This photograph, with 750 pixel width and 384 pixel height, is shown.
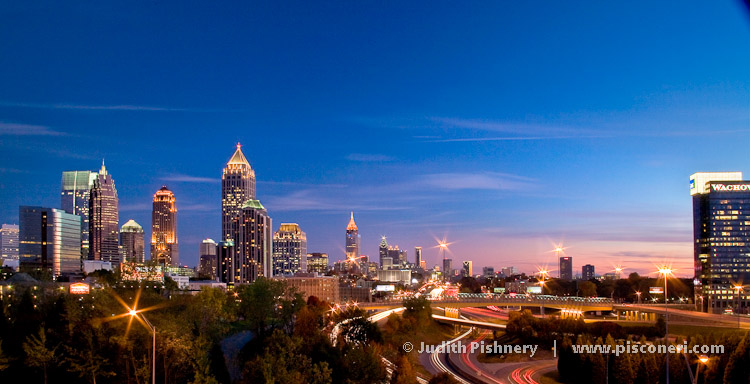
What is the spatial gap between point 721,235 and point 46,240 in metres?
178

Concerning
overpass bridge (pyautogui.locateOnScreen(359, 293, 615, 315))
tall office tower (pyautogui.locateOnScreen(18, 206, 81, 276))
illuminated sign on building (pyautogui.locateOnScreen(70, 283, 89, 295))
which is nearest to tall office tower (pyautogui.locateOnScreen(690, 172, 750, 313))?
overpass bridge (pyautogui.locateOnScreen(359, 293, 615, 315))

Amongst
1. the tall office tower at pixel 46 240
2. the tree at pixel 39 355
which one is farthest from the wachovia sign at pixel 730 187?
the tall office tower at pixel 46 240

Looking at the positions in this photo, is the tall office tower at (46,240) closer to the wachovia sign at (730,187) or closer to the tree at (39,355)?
the tree at (39,355)

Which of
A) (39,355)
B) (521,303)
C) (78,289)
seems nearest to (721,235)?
(521,303)

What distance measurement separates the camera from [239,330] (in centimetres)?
7531

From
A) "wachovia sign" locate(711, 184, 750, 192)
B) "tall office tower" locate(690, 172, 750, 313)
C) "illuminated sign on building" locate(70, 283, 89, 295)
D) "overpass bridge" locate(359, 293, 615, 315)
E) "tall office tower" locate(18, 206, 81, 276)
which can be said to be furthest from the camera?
"tall office tower" locate(18, 206, 81, 276)

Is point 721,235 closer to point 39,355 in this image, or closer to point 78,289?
point 78,289

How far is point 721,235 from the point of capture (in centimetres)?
14638

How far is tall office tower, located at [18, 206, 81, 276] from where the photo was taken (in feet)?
610

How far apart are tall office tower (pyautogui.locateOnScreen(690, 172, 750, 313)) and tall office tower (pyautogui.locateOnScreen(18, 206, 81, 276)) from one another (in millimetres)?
162055

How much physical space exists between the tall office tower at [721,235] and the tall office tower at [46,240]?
532 ft

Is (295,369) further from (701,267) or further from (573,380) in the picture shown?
(701,267)

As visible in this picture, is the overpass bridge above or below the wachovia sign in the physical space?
below

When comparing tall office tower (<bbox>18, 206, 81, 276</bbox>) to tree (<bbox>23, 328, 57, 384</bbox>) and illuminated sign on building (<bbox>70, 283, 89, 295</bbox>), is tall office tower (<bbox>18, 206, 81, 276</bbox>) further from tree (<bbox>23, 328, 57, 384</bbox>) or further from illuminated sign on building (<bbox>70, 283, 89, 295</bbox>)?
tree (<bbox>23, 328, 57, 384</bbox>)
